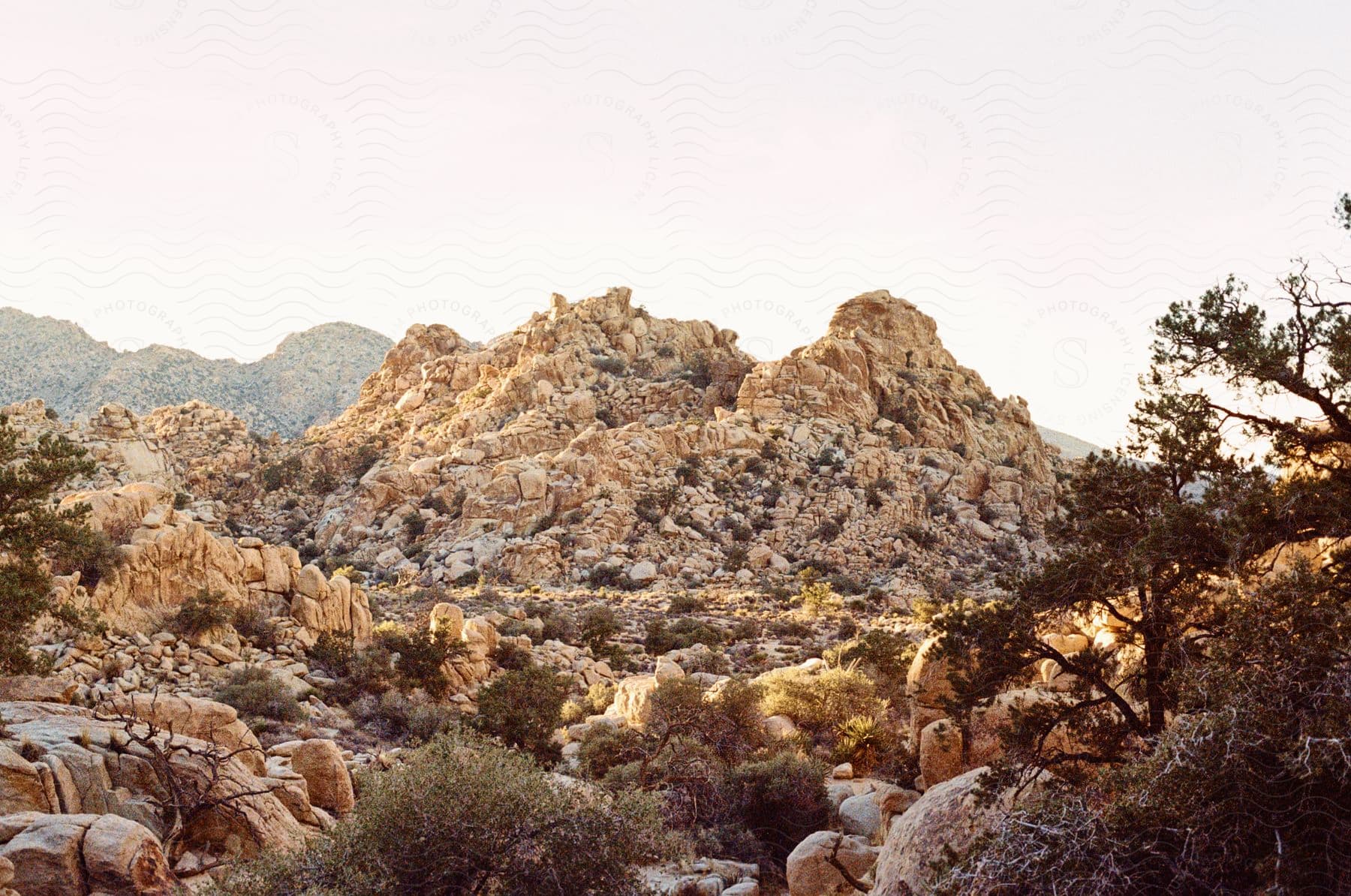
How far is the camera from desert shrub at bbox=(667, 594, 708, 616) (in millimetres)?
33750

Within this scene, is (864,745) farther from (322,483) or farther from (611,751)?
(322,483)

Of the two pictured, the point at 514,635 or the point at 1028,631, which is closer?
the point at 1028,631

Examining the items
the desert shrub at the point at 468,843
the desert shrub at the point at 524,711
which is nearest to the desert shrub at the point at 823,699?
the desert shrub at the point at 524,711

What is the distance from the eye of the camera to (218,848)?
938cm

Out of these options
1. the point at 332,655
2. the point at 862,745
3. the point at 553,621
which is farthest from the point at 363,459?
the point at 862,745

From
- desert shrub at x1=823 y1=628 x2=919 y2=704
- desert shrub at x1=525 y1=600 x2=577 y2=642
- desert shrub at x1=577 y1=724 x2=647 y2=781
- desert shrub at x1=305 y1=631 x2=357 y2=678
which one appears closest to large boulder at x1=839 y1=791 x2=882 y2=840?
desert shrub at x1=577 y1=724 x2=647 y2=781

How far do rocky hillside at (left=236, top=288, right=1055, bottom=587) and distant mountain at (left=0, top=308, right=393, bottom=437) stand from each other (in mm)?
29248

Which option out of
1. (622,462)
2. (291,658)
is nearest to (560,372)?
(622,462)

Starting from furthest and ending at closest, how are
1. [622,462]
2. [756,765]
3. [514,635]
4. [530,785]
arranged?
[622,462] < [514,635] < [756,765] < [530,785]

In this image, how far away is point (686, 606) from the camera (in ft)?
112

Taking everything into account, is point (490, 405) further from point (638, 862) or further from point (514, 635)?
point (638, 862)

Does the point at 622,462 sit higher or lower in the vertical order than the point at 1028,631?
higher

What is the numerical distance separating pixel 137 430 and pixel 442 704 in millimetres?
34076

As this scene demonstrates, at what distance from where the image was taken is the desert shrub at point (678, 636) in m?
28.3
